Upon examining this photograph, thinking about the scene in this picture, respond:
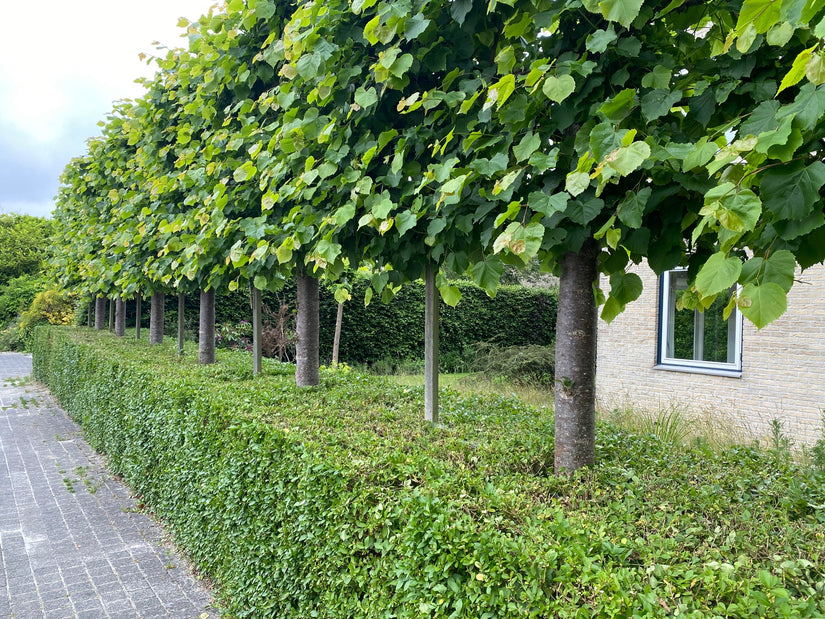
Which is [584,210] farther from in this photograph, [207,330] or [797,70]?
[207,330]

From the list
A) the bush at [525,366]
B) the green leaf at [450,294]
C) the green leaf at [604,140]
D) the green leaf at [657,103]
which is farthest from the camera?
the bush at [525,366]

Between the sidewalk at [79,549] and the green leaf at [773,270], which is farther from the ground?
the green leaf at [773,270]

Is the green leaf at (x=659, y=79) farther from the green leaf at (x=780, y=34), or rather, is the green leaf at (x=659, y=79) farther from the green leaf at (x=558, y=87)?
the green leaf at (x=780, y=34)

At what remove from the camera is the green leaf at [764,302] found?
1.40 meters

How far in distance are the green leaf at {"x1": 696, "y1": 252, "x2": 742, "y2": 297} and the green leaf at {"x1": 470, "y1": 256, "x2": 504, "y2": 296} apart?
1.02m

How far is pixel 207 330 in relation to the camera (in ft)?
24.6

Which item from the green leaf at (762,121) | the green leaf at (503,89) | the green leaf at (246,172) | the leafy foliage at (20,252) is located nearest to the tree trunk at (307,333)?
the green leaf at (246,172)

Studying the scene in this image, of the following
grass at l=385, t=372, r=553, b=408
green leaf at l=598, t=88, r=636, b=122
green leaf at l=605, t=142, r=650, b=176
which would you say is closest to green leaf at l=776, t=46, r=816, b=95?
green leaf at l=605, t=142, r=650, b=176

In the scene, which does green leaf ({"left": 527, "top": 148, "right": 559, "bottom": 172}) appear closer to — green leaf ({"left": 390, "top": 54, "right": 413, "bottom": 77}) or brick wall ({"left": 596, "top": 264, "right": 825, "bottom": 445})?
green leaf ({"left": 390, "top": 54, "right": 413, "bottom": 77})

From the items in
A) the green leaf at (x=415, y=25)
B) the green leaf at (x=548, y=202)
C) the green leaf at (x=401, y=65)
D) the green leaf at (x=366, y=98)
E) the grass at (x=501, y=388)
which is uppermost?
the green leaf at (x=415, y=25)

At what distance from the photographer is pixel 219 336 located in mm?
13906

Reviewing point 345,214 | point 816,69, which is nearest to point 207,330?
point 345,214

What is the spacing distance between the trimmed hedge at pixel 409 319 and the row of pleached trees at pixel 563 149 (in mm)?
10687

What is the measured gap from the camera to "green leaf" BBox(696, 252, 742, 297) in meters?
1.49
